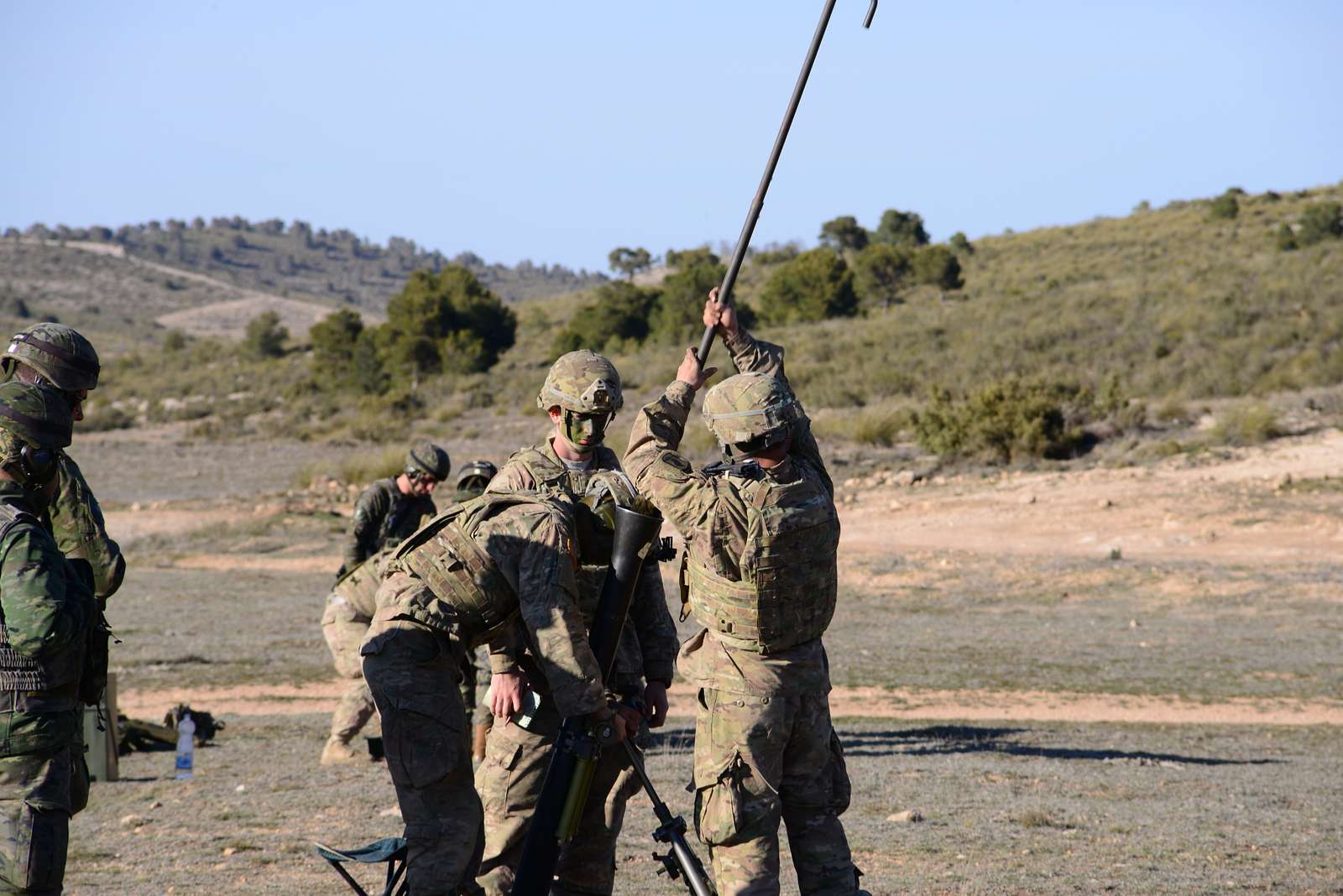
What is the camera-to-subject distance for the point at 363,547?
916 cm

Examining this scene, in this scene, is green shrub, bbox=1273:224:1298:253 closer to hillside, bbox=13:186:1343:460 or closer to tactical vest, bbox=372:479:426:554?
hillside, bbox=13:186:1343:460

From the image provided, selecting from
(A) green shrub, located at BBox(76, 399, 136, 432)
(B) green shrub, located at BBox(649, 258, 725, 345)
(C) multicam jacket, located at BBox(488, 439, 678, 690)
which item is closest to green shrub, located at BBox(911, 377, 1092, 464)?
(B) green shrub, located at BBox(649, 258, 725, 345)

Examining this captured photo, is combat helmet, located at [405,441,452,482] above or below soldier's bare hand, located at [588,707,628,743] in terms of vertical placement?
above

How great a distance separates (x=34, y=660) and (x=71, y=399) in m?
1.37

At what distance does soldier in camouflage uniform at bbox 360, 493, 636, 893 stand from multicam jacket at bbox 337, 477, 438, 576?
177 inches

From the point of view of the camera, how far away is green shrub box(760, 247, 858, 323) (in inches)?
2106

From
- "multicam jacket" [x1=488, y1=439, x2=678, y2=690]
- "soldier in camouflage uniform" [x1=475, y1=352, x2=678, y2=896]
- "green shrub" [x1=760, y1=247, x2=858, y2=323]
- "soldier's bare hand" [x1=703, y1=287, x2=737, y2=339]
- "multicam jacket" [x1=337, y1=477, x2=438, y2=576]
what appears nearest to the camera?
"soldier in camouflage uniform" [x1=475, y1=352, x2=678, y2=896]

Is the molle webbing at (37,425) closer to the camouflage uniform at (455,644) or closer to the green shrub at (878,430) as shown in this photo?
the camouflage uniform at (455,644)

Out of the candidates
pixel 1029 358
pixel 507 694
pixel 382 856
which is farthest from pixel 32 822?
pixel 1029 358

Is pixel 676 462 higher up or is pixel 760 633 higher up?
pixel 676 462

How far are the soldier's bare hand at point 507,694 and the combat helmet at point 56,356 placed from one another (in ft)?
5.89

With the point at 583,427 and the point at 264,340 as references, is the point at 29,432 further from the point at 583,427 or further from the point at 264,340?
the point at 264,340

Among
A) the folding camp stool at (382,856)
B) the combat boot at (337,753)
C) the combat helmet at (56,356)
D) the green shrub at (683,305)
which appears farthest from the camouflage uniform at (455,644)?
the green shrub at (683,305)

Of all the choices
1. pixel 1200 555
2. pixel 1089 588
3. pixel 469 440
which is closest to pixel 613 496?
pixel 1089 588
